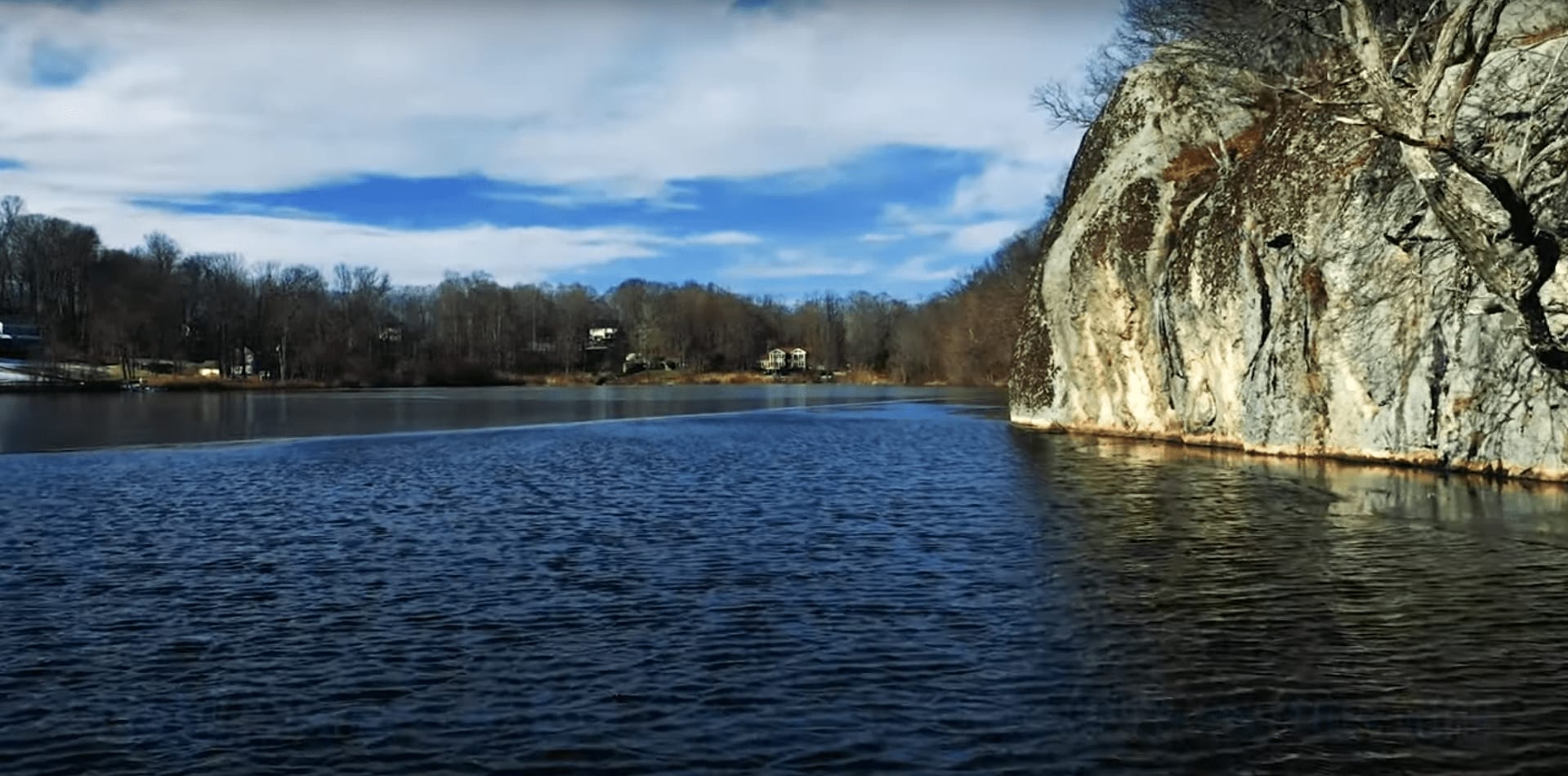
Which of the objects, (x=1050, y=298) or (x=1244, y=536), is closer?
(x=1244, y=536)

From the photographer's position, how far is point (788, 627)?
43.3ft

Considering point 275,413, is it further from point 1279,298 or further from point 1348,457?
point 1348,457

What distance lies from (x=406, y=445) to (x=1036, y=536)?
92.8ft

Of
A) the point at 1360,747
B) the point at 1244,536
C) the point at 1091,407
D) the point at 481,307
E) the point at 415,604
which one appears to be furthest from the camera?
the point at 481,307

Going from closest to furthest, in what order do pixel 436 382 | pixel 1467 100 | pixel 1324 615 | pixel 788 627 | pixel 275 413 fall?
pixel 788 627 → pixel 1324 615 → pixel 1467 100 → pixel 275 413 → pixel 436 382

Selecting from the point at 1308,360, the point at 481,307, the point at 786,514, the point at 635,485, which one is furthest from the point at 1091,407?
the point at 481,307

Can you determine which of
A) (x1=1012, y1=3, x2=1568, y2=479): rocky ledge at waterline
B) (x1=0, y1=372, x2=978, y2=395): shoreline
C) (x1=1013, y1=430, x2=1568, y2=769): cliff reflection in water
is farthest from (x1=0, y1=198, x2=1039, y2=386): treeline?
(x1=1013, y1=430, x2=1568, y2=769): cliff reflection in water

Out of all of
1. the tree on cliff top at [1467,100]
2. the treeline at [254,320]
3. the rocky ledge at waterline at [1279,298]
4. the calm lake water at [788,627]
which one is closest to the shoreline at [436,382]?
the treeline at [254,320]

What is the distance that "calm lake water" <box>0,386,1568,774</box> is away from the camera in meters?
9.22

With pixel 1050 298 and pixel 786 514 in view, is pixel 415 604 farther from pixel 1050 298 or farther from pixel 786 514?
pixel 1050 298

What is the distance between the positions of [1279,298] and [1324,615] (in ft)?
69.6

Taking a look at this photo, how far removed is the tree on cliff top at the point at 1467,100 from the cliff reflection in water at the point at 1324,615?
3731mm

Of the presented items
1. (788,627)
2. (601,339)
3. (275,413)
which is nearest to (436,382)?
(601,339)

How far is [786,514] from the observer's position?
22516 mm
